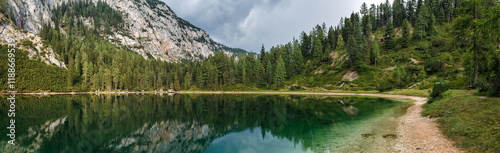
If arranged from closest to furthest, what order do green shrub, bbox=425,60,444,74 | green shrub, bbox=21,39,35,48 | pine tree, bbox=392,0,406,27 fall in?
green shrub, bbox=425,60,444,74 < green shrub, bbox=21,39,35,48 < pine tree, bbox=392,0,406,27

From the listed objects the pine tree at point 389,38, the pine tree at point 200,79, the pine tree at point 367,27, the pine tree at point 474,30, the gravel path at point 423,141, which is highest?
the pine tree at point 367,27

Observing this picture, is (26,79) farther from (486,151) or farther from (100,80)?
(486,151)

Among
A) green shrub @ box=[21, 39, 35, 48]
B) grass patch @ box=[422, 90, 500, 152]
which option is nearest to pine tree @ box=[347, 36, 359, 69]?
grass patch @ box=[422, 90, 500, 152]

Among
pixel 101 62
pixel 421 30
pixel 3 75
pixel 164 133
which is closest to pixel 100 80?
pixel 101 62

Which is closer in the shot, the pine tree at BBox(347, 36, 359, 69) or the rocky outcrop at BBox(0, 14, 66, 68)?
the pine tree at BBox(347, 36, 359, 69)

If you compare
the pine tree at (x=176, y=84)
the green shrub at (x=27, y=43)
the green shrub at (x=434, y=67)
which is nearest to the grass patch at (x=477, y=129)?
the green shrub at (x=434, y=67)

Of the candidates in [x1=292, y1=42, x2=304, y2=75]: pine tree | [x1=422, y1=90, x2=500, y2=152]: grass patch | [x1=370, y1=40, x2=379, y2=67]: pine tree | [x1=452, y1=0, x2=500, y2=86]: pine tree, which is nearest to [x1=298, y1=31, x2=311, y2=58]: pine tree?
[x1=292, y1=42, x2=304, y2=75]: pine tree

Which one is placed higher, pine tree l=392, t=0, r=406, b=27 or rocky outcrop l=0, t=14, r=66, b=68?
pine tree l=392, t=0, r=406, b=27

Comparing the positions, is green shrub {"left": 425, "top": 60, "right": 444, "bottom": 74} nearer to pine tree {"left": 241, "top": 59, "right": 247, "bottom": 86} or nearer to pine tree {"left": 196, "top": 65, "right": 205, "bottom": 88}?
pine tree {"left": 241, "top": 59, "right": 247, "bottom": 86}

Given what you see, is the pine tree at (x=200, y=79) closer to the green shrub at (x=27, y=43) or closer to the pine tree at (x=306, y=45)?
the pine tree at (x=306, y=45)

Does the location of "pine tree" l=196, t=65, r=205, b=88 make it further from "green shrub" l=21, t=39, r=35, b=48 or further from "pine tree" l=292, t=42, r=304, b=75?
"green shrub" l=21, t=39, r=35, b=48

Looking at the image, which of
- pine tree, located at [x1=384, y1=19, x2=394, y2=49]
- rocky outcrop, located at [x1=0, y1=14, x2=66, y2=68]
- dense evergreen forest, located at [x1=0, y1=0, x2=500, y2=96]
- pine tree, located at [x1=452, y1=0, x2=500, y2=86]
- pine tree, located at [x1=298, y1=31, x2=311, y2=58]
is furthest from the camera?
pine tree, located at [x1=298, y1=31, x2=311, y2=58]

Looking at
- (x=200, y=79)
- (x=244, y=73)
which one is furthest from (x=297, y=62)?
(x=200, y=79)

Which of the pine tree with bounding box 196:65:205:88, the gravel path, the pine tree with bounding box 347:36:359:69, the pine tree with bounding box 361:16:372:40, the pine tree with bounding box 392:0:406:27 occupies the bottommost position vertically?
the gravel path
